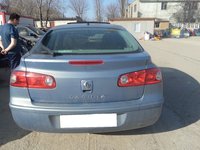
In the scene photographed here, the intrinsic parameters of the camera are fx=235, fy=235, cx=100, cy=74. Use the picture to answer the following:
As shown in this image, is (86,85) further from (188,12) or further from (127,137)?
(188,12)

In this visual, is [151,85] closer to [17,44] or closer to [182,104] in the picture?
[182,104]

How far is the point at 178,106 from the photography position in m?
4.29

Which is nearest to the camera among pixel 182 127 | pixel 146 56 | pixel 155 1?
pixel 146 56

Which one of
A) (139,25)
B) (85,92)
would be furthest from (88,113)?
(139,25)

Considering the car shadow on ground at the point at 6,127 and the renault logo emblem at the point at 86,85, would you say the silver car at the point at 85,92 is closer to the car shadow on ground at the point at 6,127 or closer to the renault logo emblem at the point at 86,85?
the renault logo emblem at the point at 86,85

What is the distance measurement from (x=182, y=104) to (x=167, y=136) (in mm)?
1381

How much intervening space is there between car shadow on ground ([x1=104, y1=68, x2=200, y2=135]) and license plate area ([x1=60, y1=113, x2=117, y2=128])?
2.28 feet

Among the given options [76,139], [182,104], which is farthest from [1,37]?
[182,104]

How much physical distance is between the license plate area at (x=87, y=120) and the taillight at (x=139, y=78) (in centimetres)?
38

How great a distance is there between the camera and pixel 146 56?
9.11 ft

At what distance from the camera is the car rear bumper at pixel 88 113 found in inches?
99.5

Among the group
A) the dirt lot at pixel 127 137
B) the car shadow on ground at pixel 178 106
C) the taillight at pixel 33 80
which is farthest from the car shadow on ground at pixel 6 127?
the car shadow on ground at pixel 178 106

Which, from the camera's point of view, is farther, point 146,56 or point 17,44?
point 17,44

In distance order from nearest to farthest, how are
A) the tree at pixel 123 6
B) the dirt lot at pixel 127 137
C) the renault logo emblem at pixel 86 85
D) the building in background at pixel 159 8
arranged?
the renault logo emblem at pixel 86 85 → the dirt lot at pixel 127 137 → the building in background at pixel 159 8 → the tree at pixel 123 6
